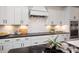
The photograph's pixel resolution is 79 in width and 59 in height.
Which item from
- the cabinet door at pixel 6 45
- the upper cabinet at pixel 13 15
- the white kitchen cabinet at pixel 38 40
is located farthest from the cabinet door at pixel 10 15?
the white kitchen cabinet at pixel 38 40

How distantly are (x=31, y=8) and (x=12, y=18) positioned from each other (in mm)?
373

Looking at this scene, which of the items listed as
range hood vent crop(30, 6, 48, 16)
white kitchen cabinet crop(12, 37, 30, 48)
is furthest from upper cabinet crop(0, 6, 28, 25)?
white kitchen cabinet crop(12, 37, 30, 48)

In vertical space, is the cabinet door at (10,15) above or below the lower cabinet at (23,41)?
above

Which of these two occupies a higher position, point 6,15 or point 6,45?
point 6,15

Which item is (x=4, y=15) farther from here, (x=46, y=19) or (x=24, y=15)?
(x=46, y=19)

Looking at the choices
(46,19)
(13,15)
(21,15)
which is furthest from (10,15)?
(46,19)

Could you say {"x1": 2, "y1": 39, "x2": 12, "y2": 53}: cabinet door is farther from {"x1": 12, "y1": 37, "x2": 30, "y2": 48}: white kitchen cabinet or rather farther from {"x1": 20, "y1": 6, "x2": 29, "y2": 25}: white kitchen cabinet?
{"x1": 20, "y1": 6, "x2": 29, "y2": 25}: white kitchen cabinet

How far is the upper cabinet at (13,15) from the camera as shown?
6.52ft

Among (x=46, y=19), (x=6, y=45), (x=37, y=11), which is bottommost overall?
(x=6, y=45)

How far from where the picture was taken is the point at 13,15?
2010mm

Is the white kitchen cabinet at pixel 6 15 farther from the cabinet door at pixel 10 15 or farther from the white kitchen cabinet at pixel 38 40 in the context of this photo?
the white kitchen cabinet at pixel 38 40

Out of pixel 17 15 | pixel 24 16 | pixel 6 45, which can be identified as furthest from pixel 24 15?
pixel 6 45

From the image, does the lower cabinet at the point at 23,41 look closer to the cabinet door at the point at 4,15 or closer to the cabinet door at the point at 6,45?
the cabinet door at the point at 6,45
